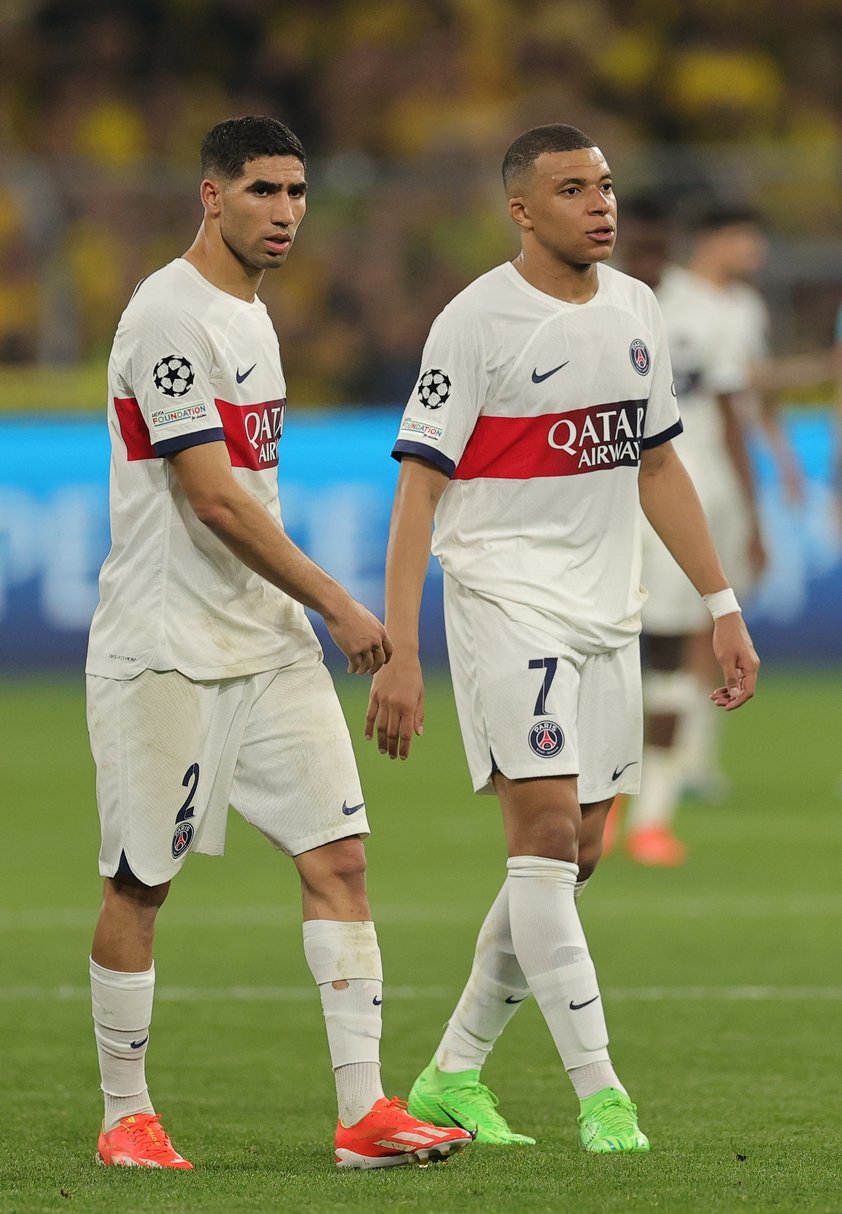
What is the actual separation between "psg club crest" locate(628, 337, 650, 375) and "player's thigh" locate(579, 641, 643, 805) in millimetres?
616

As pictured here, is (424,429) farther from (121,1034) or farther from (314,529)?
(314,529)

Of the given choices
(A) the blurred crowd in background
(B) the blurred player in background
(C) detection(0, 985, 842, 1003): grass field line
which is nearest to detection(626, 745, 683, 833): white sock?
(B) the blurred player in background

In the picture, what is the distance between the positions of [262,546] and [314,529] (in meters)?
10.5

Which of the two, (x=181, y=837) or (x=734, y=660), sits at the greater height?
(x=734, y=660)

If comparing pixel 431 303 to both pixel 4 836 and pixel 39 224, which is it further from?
pixel 4 836

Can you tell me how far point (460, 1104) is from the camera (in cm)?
473

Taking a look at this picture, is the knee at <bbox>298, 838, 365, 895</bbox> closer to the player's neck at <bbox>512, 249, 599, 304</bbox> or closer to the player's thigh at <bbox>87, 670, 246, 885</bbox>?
the player's thigh at <bbox>87, 670, 246, 885</bbox>

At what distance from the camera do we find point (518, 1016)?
6.30 m

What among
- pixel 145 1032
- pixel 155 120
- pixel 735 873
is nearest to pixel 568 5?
pixel 155 120

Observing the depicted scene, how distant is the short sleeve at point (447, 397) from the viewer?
457cm

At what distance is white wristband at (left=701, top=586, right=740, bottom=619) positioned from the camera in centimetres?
482

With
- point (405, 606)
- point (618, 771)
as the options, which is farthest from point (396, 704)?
point (618, 771)

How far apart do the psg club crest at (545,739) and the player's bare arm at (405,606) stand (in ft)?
0.80

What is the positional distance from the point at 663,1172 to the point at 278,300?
13.3 meters
